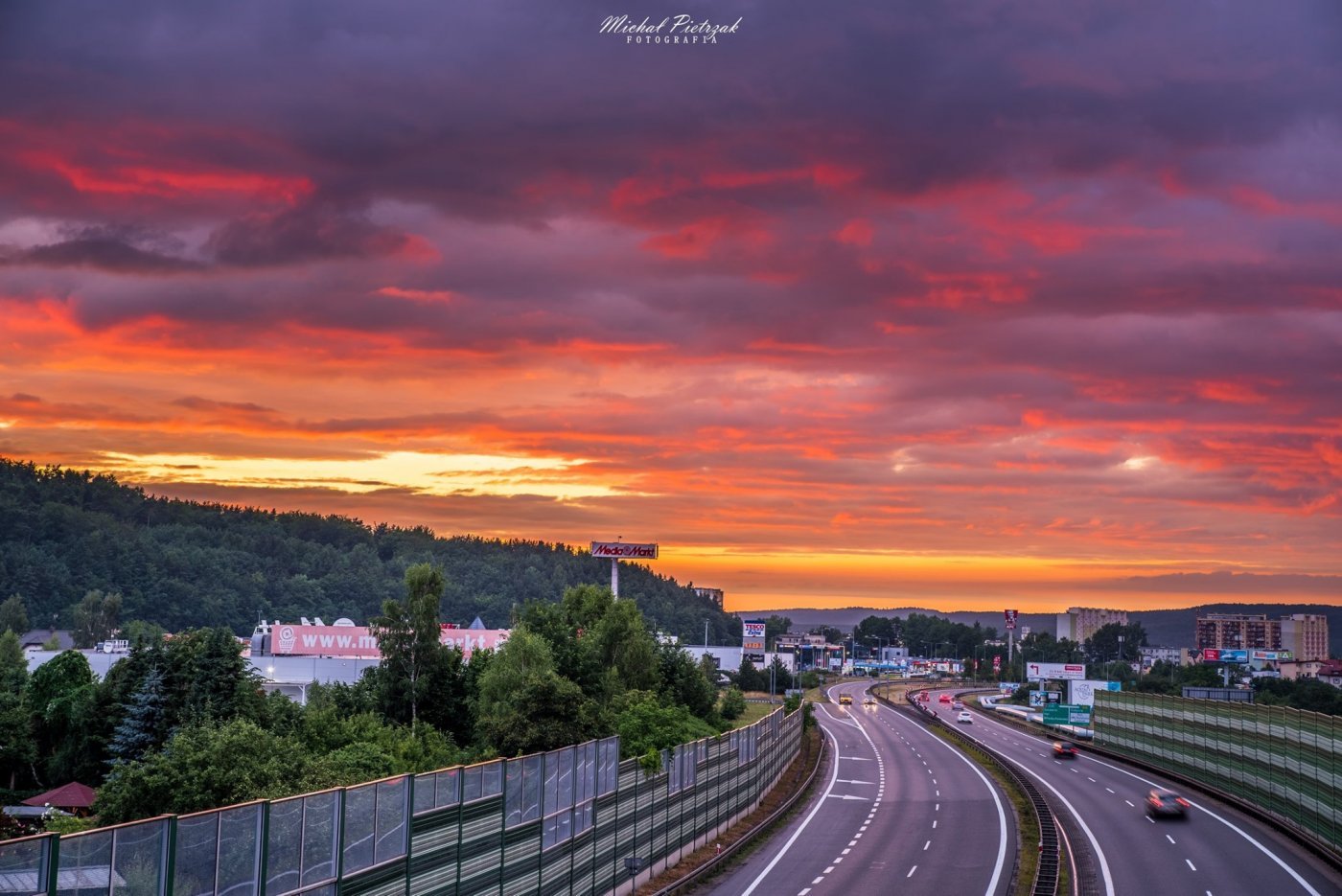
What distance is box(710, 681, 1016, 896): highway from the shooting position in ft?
183

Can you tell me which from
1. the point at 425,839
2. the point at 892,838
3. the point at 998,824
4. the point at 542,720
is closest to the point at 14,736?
the point at 542,720

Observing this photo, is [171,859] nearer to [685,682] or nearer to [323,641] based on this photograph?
[685,682]

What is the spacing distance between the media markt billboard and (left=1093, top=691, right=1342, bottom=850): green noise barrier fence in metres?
25.6

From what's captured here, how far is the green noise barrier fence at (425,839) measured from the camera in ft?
71.4

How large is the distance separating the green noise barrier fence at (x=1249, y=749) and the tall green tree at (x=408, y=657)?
57.4m

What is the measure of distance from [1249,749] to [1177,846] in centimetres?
1678

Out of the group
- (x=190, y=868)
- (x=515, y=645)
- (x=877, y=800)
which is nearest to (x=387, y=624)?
(x=515, y=645)

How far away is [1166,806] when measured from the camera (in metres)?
75.0

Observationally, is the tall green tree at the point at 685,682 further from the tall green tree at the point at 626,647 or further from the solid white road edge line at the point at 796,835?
the solid white road edge line at the point at 796,835

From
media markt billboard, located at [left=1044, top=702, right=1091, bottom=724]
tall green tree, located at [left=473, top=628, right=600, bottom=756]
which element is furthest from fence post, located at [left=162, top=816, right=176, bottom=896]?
media markt billboard, located at [left=1044, top=702, right=1091, bottom=724]

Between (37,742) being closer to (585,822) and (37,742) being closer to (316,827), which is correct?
(585,822)

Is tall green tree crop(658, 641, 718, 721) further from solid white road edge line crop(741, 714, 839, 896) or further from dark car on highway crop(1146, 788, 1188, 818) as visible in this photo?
dark car on highway crop(1146, 788, 1188, 818)

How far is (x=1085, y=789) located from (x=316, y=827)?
7478cm

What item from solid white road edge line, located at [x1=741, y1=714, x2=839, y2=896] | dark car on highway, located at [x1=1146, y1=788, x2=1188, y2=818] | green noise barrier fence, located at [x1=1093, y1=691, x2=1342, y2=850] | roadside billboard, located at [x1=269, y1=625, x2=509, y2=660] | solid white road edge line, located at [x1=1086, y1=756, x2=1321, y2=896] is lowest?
solid white road edge line, located at [x1=741, y1=714, x2=839, y2=896]
